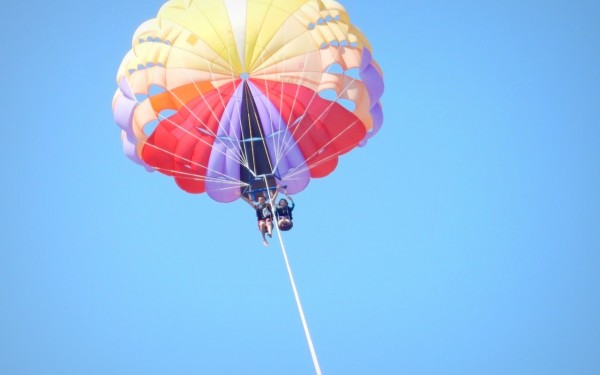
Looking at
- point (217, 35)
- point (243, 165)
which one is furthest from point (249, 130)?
point (217, 35)

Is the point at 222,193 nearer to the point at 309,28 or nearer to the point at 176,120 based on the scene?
the point at 176,120

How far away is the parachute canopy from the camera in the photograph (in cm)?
1684

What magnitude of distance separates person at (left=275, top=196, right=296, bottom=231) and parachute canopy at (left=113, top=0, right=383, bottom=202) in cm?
96

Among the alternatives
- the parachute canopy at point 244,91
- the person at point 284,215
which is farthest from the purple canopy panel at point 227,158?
the person at point 284,215

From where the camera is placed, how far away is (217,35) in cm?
1700

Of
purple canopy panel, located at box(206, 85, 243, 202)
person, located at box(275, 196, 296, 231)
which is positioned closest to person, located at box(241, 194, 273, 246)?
person, located at box(275, 196, 296, 231)

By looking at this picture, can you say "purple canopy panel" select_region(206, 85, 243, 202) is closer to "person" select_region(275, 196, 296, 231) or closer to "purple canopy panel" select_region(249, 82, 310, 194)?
"purple canopy panel" select_region(249, 82, 310, 194)

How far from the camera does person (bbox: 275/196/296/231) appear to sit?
16484mm

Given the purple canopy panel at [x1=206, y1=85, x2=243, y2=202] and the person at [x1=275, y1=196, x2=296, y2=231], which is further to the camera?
the purple canopy panel at [x1=206, y1=85, x2=243, y2=202]

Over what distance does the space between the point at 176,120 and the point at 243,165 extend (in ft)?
5.03

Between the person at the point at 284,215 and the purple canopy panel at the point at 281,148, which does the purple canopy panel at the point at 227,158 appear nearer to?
the purple canopy panel at the point at 281,148

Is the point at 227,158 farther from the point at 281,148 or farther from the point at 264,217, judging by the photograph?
the point at 264,217

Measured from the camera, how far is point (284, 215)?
16.7 metres

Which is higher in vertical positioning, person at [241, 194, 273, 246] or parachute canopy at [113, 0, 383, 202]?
parachute canopy at [113, 0, 383, 202]
